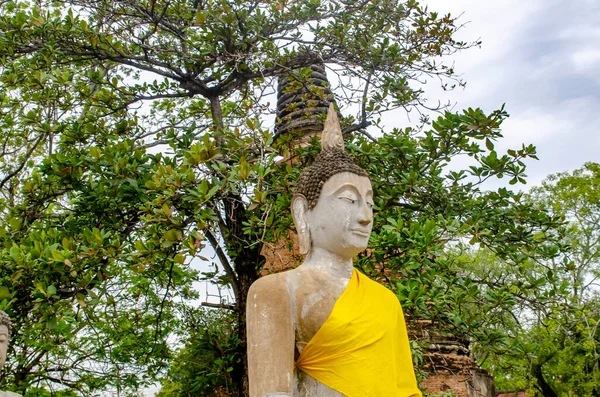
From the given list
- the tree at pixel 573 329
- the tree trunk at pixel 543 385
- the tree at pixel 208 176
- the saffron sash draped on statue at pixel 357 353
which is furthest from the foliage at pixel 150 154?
the tree trunk at pixel 543 385

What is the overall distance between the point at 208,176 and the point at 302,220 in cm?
230

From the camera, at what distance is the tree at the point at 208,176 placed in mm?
5066

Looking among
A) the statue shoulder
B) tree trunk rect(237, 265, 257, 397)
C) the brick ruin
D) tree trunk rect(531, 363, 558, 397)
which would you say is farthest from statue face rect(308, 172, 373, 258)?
tree trunk rect(531, 363, 558, 397)

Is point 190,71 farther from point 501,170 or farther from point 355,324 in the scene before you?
point 355,324

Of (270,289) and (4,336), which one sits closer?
(270,289)

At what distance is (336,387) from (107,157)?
3539 mm

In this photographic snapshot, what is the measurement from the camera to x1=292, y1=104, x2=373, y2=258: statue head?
11.7 ft

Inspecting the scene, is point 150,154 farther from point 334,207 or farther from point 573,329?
point 573,329

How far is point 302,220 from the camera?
12.3ft

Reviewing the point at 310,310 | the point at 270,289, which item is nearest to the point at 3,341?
the point at 270,289

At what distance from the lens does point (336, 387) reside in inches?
124

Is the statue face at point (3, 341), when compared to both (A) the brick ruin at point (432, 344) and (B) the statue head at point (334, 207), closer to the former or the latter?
(B) the statue head at point (334, 207)

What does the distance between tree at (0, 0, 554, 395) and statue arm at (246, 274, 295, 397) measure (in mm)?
1541

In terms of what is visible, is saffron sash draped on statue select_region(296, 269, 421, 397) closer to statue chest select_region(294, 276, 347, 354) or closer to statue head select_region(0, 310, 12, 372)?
statue chest select_region(294, 276, 347, 354)
